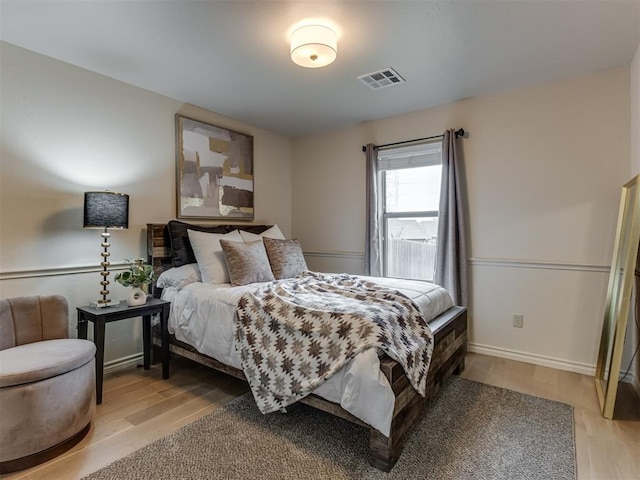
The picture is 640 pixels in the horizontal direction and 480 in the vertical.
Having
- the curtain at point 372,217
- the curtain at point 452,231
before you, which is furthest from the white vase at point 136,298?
the curtain at point 452,231

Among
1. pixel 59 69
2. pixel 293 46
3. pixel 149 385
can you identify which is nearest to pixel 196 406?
pixel 149 385

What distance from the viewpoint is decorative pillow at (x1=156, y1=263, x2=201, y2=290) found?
2.73 metres

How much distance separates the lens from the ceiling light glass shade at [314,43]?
6.68 ft

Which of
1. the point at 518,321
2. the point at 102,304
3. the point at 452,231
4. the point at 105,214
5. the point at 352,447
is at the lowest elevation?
the point at 352,447

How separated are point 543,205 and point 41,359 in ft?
12.2

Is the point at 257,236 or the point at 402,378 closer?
the point at 402,378

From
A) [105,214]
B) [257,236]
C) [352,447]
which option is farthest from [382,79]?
[352,447]

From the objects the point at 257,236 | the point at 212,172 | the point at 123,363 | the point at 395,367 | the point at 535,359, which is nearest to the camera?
the point at 395,367

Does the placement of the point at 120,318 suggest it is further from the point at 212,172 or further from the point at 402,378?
the point at 402,378

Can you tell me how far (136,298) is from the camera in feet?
8.25

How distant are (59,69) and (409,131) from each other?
3111 millimetres

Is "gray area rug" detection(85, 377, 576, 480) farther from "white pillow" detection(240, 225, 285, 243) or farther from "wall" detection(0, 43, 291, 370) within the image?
"white pillow" detection(240, 225, 285, 243)

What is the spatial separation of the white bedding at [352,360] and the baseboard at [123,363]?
57 cm

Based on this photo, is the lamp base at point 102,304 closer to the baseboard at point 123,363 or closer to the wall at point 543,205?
the baseboard at point 123,363
